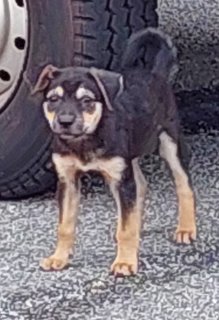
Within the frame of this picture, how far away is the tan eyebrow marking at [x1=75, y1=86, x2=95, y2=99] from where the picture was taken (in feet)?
13.6

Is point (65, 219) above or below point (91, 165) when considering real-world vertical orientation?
below

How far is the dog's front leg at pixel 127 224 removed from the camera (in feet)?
14.3

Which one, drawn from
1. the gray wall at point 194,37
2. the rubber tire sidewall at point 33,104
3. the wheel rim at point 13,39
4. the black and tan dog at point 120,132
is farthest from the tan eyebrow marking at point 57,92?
the gray wall at point 194,37

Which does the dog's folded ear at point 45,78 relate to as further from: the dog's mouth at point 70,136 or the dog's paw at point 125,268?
the dog's paw at point 125,268

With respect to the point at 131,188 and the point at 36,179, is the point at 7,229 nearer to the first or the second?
the point at 36,179

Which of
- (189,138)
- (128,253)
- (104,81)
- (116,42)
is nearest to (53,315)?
(128,253)

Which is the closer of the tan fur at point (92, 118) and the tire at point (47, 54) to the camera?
the tan fur at point (92, 118)

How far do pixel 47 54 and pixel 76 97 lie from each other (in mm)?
708

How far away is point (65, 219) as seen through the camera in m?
4.47

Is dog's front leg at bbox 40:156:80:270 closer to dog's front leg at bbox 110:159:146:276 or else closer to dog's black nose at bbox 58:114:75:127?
dog's front leg at bbox 110:159:146:276

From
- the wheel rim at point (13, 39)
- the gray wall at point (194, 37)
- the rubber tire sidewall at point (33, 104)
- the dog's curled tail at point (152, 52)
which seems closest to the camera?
the dog's curled tail at point (152, 52)

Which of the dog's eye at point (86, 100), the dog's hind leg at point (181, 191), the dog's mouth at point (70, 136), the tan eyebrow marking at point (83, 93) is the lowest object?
the dog's hind leg at point (181, 191)

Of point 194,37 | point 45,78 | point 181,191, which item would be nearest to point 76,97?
point 45,78

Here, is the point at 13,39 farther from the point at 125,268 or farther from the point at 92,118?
the point at 125,268
